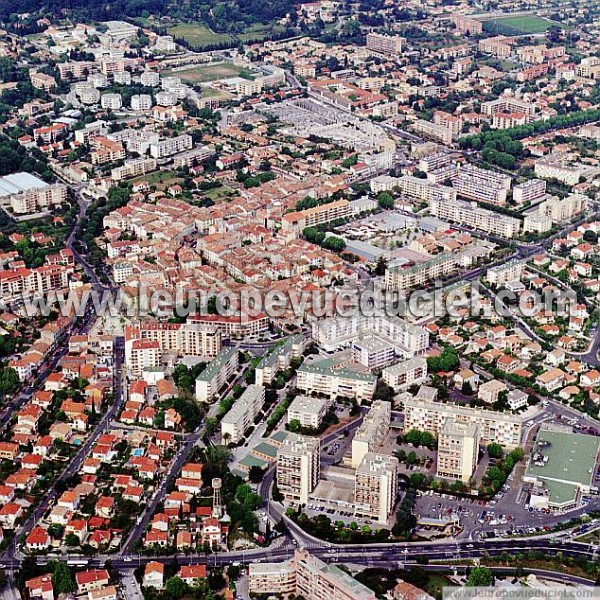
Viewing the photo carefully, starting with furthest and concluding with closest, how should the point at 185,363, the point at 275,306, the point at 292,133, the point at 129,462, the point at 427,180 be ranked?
the point at 292,133 < the point at 427,180 < the point at 275,306 < the point at 185,363 < the point at 129,462

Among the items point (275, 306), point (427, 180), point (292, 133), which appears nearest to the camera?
point (275, 306)

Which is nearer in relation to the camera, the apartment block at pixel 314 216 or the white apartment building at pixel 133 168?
the apartment block at pixel 314 216

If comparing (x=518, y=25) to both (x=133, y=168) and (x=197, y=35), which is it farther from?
(x=133, y=168)

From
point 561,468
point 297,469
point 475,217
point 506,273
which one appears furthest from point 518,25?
point 297,469

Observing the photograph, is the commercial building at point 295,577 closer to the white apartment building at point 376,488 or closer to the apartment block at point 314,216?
the white apartment building at point 376,488

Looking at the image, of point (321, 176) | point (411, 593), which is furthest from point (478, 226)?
point (411, 593)

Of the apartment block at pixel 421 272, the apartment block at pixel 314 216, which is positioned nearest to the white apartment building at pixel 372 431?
the apartment block at pixel 421 272

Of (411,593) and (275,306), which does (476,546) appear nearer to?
(411,593)
